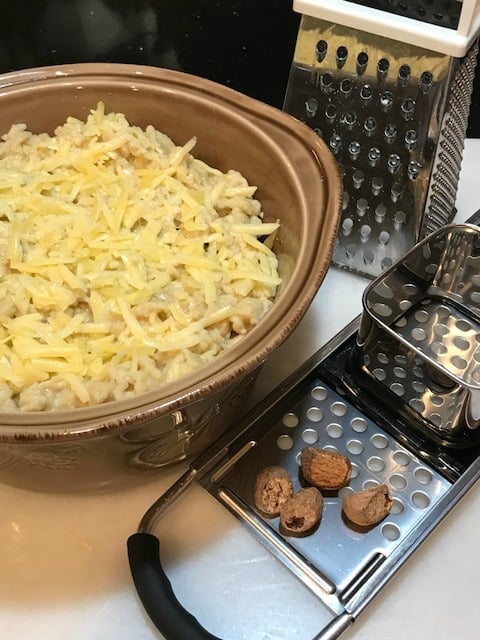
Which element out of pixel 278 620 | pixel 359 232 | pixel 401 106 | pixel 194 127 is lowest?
pixel 278 620

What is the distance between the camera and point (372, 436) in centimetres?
90

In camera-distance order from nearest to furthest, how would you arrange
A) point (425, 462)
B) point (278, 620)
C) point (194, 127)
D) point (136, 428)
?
point (136, 428) → point (278, 620) → point (425, 462) → point (194, 127)

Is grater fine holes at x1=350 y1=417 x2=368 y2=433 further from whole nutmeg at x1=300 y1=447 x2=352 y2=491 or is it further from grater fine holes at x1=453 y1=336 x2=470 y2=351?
grater fine holes at x1=453 y1=336 x2=470 y2=351

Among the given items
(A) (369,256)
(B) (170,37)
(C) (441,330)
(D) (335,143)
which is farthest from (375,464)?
(B) (170,37)

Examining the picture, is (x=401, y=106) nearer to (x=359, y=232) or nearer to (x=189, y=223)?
(x=359, y=232)

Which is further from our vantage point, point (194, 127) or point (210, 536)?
point (194, 127)

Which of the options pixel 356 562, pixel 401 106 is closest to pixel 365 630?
pixel 356 562

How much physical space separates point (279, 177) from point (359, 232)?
0.69 feet

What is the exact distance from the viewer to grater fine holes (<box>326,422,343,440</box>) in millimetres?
894

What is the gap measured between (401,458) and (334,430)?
9 cm

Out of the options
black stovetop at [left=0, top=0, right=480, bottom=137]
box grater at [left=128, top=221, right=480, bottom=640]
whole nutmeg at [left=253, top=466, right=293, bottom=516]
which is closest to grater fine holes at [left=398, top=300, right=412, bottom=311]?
box grater at [left=128, top=221, right=480, bottom=640]

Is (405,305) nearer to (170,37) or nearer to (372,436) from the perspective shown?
(372,436)

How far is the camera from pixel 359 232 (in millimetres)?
1070

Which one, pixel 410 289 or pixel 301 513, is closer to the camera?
pixel 301 513
